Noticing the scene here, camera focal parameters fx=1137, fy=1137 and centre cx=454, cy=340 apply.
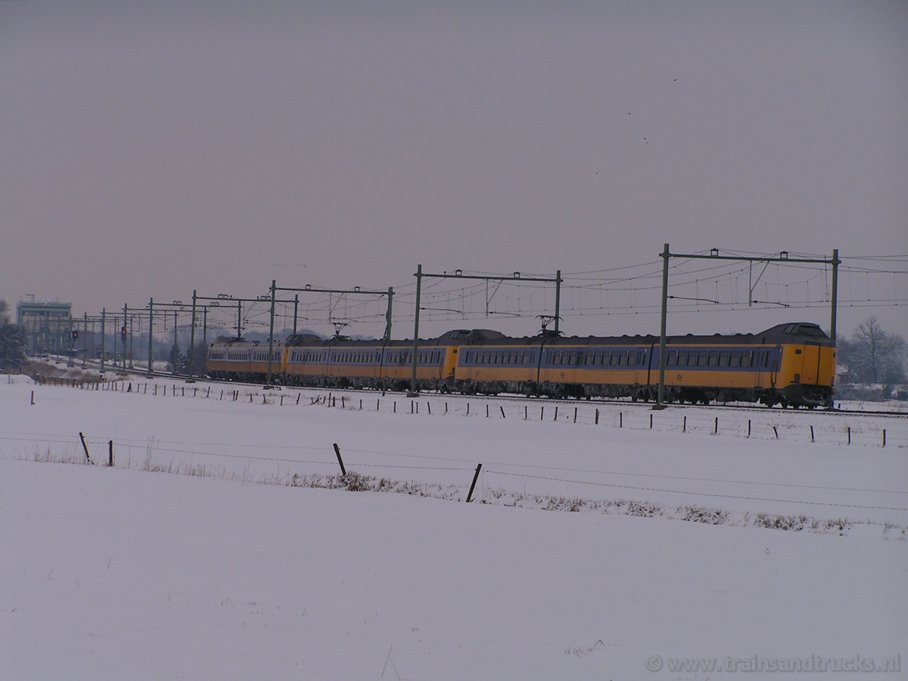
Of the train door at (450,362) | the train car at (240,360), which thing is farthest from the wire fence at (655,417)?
the train car at (240,360)

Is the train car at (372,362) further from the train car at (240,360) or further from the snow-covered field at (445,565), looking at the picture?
the snow-covered field at (445,565)

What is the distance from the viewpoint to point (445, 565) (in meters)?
16.4

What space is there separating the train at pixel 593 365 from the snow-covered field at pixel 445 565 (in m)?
15.7

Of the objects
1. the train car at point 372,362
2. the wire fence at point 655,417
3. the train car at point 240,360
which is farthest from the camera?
the train car at point 240,360

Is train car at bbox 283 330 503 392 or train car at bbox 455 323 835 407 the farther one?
train car at bbox 283 330 503 392

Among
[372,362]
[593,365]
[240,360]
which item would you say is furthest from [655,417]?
[240,360]

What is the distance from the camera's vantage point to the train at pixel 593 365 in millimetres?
51312

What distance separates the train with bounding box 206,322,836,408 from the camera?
51312 millimetres

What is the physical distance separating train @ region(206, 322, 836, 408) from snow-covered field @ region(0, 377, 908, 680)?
15.7 metres

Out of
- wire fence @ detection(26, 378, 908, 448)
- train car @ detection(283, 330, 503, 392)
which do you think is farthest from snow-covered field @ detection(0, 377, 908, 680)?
train car @ detection(283, 330, 503, 392)

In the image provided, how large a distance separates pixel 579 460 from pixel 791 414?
49.7 ft

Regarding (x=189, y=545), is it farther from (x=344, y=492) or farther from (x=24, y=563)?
(x=344, y=492)

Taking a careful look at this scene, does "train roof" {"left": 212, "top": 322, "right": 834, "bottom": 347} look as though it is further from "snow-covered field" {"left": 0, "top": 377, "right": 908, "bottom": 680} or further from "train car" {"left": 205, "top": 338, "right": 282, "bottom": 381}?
"snow-covered field" {"left": 0, "top": 377, "right": 908, "bottom": 680}

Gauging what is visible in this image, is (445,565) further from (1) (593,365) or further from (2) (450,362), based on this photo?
(2) (450,362)
